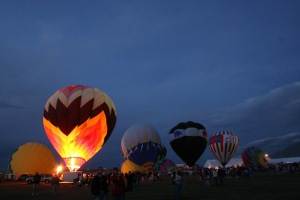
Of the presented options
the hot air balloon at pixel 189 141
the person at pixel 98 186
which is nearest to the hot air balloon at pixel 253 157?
the hot air balloon at pixel 189 141

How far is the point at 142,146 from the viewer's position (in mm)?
44688

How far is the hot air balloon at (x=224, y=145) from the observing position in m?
48.6

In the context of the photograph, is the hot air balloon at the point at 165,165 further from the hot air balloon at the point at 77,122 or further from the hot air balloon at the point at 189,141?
the hot air balloon at the point at 77,122

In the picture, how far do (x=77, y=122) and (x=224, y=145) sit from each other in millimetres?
27221

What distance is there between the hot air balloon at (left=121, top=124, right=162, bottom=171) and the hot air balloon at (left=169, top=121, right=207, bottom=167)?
9.20 ft

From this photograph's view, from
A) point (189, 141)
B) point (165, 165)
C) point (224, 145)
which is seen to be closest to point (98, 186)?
point (189, 141)

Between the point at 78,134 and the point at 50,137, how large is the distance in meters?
3.46

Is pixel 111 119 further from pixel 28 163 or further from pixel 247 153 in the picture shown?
pixel 247 153

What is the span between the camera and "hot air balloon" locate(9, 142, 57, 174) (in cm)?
3975

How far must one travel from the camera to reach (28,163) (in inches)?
1566

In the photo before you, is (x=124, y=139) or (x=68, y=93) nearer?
(x=68, y=93)


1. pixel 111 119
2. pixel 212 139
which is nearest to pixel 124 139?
pixel 212 139

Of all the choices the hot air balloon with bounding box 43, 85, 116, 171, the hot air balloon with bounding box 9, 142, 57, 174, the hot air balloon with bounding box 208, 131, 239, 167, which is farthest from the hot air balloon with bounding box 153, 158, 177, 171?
the hot air balloon with bounding box 43, 85, 116, 171

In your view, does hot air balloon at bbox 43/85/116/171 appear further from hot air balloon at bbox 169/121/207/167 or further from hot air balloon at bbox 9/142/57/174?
hot air balloon at bbox 169/121/207/167
